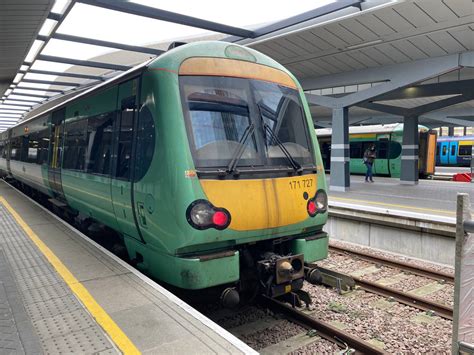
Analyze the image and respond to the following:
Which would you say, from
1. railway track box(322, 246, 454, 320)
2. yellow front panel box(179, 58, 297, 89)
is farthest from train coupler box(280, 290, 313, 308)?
yellow front panel box(179, 58, 297, 89)

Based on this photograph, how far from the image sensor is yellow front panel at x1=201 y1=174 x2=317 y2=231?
3.79m

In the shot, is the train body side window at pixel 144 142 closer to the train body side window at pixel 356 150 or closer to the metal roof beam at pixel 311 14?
the metal roof beam at pixel 311 14

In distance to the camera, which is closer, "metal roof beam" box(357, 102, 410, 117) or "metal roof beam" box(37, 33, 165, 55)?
"metal roof beam" box(37, 33, 165, 55)

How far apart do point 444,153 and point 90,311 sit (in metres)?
33.9

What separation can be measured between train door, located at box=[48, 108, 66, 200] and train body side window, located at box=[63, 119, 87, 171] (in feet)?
1.58

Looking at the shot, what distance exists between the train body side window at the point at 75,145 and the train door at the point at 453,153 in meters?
31.4

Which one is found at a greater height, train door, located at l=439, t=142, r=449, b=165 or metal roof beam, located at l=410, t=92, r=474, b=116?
metal roof beam, located at l=410, t=92, r=474, b=116

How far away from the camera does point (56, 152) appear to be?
7.87 meters

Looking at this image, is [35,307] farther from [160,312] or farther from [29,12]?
[29,12]

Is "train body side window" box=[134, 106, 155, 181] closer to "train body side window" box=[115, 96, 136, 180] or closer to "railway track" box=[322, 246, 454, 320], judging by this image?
"train body side window" box=[115, 96, 136, 180]

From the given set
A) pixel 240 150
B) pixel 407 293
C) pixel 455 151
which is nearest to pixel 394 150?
pixel 455 151

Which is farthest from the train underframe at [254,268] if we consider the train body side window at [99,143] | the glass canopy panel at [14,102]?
the glass canopy panel at [14,102]

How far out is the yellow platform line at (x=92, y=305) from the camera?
2864 millimetres

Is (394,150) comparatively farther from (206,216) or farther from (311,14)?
(206,216)
